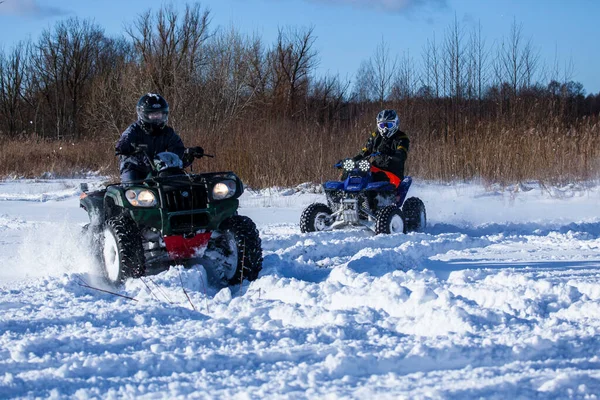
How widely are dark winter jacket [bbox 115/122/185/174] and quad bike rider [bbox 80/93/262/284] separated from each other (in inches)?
22.7

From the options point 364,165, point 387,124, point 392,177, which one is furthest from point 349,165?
point 387,124

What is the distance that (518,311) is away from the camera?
13.4ft

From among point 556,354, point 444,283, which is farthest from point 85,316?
point 556,354

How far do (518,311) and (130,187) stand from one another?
9.87ft

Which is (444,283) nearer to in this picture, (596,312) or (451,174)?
(596,312)

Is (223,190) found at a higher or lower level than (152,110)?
lower

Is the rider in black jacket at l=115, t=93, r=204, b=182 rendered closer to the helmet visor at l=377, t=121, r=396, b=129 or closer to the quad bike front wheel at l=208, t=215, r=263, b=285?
the quad bike front wheel at l=208, t=215, r=263, b=285

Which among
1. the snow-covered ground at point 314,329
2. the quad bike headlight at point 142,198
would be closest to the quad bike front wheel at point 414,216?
the snow-covered ground at point 314,329

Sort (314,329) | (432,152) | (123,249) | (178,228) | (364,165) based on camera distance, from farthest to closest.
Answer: (432,152) < (364,165) < (178,228) < (123,249) < (314,329)

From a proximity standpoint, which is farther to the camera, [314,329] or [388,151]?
[388,151]

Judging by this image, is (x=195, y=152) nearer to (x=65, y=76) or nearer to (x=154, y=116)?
(x=154, y=116)

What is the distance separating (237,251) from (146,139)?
64.6 inches

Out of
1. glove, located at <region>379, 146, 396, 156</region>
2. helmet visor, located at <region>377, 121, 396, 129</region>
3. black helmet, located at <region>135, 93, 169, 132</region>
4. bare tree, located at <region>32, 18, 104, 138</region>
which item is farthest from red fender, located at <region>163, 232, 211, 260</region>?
bare tree, located at <region>32, 18, 104, 138</region>

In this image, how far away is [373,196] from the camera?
27.8 feet
